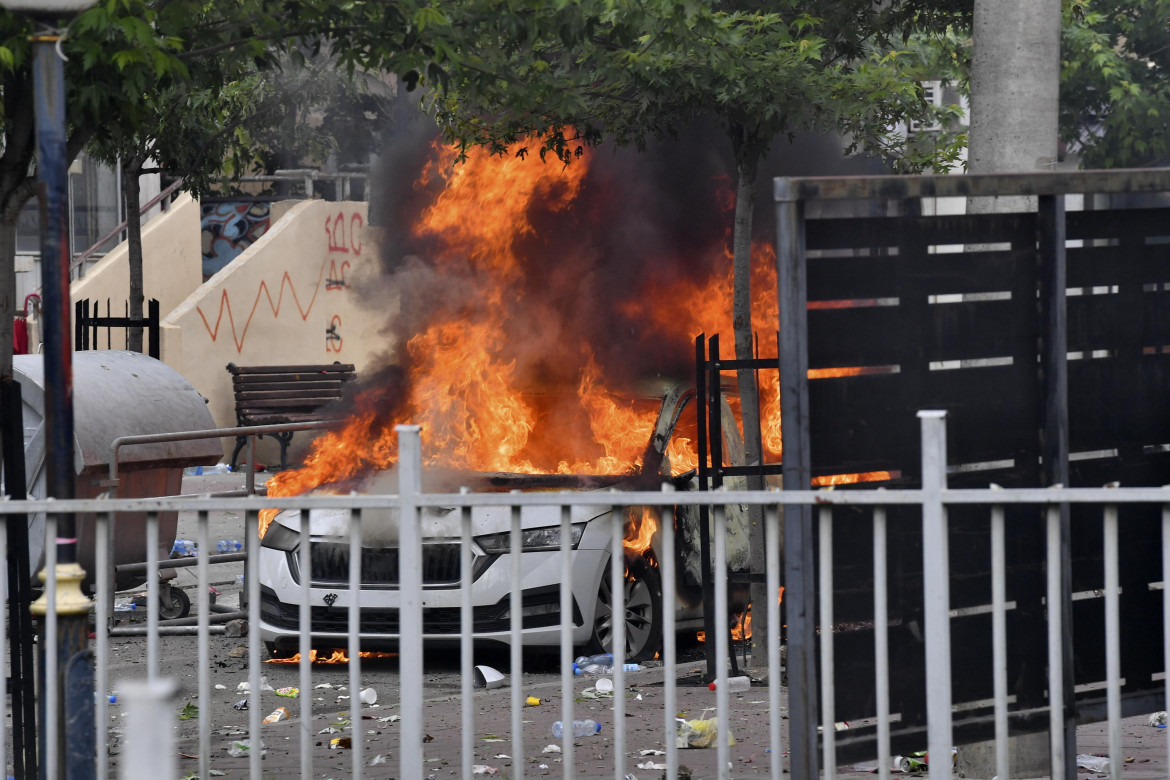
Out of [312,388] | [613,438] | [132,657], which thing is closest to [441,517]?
[613,438]

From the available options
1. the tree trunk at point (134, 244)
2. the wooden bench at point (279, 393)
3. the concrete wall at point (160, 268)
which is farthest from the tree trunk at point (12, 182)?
the concrete wall at point (160, 268)

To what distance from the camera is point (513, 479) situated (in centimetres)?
873

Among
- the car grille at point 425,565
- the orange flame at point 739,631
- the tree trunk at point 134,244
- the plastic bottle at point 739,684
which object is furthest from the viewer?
the tree trunk at point 134,244

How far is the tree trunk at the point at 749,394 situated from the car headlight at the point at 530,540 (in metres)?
1.06

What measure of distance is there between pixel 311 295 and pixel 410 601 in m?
18.1

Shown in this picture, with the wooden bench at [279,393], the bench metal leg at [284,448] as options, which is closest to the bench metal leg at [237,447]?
the bench metal leg at [284,448]

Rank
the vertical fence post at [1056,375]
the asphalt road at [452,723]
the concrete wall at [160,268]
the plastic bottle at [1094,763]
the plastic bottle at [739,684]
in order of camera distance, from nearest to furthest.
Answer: the vertical fence post at [1056,375] < the plastic bottle at [1094,763] < the asphalt road at [452,723] < the plastic bottle at [739,684] < the concrete wall at [160,268]

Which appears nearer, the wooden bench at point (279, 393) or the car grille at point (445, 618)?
the car grille at point (445, 618)

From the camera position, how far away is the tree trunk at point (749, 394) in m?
8.12

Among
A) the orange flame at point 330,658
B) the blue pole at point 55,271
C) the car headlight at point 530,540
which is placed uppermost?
the blue pole at point 55,271

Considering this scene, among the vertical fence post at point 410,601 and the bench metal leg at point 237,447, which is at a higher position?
the vertical fence post at point 410,601

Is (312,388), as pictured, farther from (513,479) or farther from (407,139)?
(513,479)

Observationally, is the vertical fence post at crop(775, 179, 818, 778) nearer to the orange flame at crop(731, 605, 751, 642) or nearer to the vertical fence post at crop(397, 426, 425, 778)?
the vertical fence post at crop(397, 426, 425, 778)

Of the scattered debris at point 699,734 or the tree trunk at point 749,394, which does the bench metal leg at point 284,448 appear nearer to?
the tree trunk at point 749,394
